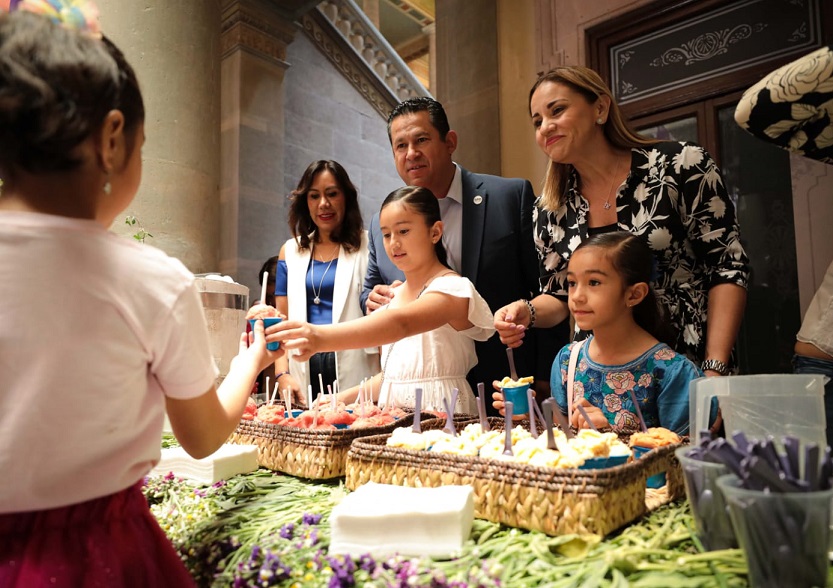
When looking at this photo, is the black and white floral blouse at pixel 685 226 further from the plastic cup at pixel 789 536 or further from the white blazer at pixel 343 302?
the white blazer at pixel 343 302

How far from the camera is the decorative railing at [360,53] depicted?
328 inches

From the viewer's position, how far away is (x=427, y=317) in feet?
7.47

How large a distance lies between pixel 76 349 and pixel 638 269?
5.95 feet

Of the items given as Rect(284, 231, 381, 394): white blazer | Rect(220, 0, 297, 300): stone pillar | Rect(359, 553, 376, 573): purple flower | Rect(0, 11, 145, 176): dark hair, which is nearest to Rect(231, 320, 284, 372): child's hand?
Rect(359, 553, 376, 573): purple flower

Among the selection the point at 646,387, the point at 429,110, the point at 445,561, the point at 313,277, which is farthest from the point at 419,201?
the point at 445,561

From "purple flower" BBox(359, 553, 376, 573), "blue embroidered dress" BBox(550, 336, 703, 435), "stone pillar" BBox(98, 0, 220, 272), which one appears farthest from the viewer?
"stone pillar" BBox(98, 0, 220, 272)

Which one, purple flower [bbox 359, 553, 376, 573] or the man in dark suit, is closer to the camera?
purple flower [bbox 359, 553, 376, 573]

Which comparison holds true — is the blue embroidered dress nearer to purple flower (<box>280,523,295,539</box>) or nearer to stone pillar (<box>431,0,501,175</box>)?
purple flower (<box>280,523,295,539</box>)

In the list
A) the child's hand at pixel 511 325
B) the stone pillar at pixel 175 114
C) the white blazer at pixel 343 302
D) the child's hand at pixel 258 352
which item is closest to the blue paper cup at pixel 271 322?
the child's hand at pixel 258 352

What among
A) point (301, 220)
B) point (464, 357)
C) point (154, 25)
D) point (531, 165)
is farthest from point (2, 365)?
point (531, 165)

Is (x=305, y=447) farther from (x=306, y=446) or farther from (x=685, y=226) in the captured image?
(x=685, y=226)

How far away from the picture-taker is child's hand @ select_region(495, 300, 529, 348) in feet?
7.32

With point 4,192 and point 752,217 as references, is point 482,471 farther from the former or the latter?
point 752,217

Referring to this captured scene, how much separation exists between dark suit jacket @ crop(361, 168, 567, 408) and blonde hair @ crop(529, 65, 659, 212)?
389 mm
